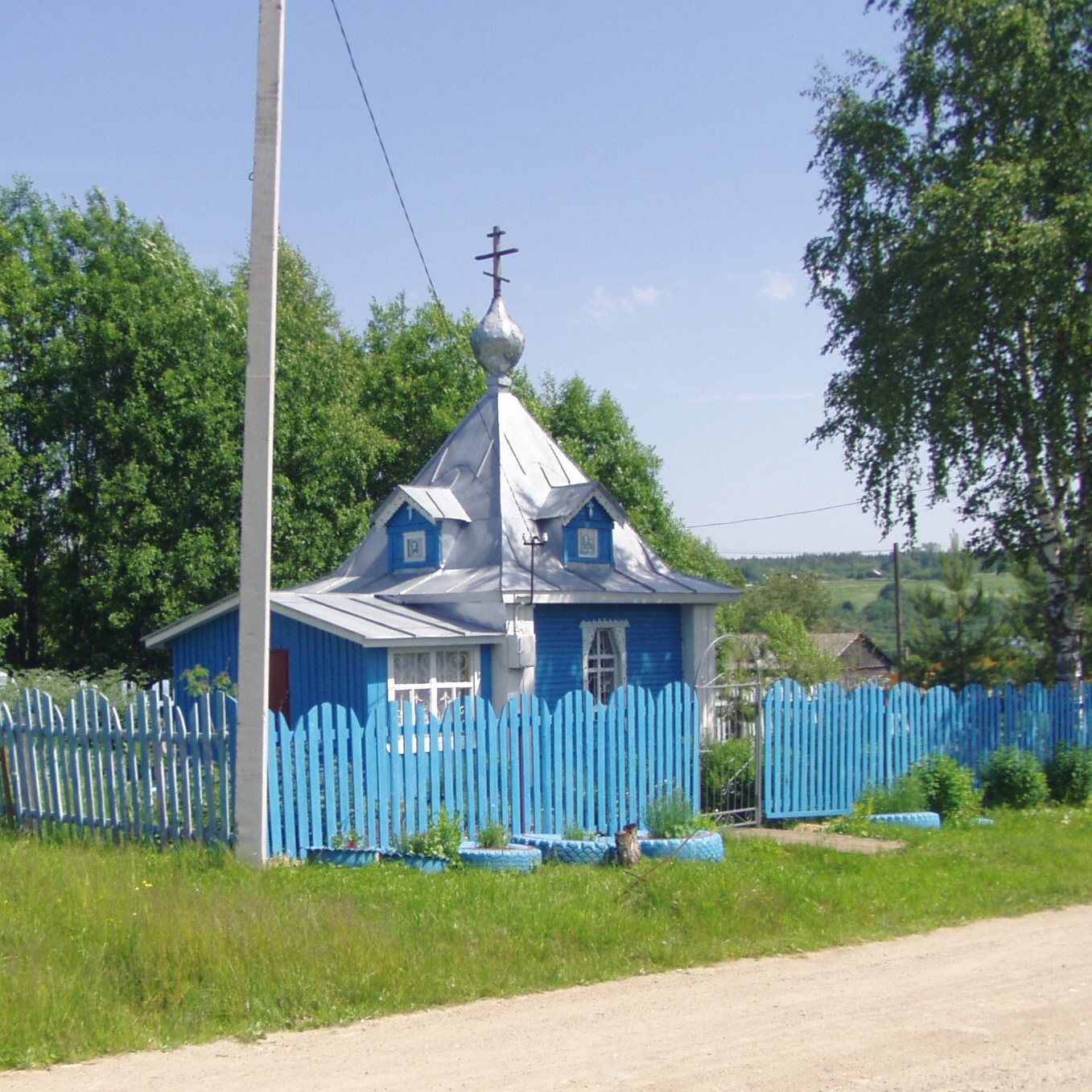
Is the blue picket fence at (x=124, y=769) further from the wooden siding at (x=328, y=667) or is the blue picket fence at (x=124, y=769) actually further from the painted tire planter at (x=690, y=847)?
the wooden siding at (x=328, y=667)

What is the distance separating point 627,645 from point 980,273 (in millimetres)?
7510

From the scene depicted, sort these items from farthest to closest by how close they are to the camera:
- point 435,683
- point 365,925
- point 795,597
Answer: point 795,597 < point 435,683 < point 365,925

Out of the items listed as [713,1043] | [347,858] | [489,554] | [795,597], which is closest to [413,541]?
[489,554]

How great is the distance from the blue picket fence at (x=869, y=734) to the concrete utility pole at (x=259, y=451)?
645 centimetres

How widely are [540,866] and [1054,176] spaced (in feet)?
45.8

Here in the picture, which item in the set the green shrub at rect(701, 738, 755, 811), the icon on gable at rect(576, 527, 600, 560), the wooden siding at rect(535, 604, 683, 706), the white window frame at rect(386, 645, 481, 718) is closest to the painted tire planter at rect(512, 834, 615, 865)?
the green shrub at rect(701, 738, 755, 811)

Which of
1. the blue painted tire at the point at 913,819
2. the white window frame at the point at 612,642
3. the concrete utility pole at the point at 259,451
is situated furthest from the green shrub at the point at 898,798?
the concrete utility pole at the point at 259,451

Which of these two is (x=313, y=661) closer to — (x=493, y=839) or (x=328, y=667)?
(x=328, y=667)

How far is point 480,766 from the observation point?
469 inches

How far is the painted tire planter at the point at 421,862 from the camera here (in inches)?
421

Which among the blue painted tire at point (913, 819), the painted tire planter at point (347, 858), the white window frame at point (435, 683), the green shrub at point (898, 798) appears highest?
the white window frame at point (435, 683)

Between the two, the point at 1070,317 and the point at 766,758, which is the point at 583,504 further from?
the point at 1070,317

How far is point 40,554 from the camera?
29.4 metres

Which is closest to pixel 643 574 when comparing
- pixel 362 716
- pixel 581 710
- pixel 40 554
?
pixel 362 716
